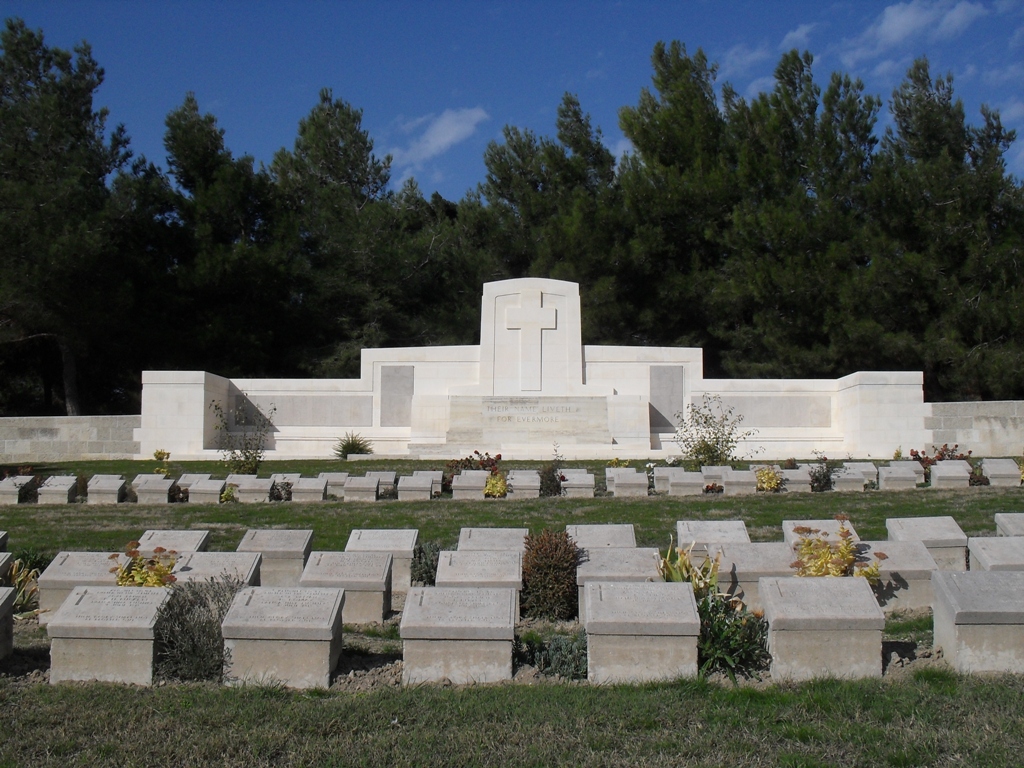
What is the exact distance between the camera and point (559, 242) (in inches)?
943

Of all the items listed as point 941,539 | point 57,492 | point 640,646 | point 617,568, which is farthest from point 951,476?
point 57,492

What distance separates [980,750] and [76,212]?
2130 cm

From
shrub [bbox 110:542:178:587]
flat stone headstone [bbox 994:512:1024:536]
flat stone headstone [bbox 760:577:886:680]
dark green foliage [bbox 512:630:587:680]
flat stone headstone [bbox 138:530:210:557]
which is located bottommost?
dark green foliage [bbox 512:630:587:680]

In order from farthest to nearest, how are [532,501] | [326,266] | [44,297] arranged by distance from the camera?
1. [326,266]
2. [44,297]
3. [532,501]

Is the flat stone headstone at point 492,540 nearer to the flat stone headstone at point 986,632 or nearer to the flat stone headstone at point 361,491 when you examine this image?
the flat stone headstone at point 986,632

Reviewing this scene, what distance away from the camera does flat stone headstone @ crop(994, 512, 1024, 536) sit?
722 centimetres

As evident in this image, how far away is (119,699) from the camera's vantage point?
4582mm

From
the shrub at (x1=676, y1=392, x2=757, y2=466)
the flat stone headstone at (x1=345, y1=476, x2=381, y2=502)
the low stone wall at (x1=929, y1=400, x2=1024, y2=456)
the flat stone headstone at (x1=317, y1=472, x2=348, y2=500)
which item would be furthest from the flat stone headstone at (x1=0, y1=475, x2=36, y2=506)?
the low stone wall at (x1=929, y1=400, x2=1024, y2=456)

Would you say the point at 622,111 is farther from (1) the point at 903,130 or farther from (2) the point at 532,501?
(2) the point at 532,501

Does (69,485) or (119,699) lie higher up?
(69,485)

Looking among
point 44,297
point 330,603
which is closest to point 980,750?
point 330,603

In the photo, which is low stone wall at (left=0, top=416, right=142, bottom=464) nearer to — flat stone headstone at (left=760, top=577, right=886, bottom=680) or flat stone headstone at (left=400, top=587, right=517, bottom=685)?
flat stone headstone at (left=400, top=587, right=517, bottom=685)

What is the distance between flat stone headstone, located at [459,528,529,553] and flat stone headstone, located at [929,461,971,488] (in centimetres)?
744

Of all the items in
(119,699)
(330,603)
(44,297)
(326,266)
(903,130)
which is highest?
(903,130)
